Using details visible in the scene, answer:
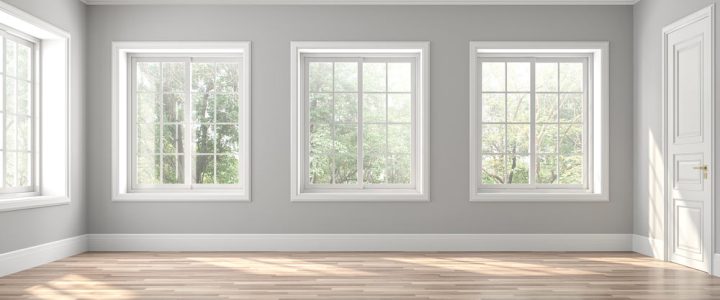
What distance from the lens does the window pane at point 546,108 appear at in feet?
23.3

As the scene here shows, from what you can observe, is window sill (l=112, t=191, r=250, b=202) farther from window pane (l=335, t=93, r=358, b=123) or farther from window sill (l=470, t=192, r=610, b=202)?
window sill (l=470, t=192, r=610, b=202)

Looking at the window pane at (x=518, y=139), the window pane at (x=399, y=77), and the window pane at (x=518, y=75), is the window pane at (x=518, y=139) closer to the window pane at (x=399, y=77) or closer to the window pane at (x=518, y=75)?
the window pane at (x=518, y=75)

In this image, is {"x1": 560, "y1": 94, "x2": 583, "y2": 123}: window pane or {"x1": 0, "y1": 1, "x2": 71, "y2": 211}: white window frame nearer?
{"x1": 0, "y1": 1, "x2": 71, "y2": 211}: white window frame

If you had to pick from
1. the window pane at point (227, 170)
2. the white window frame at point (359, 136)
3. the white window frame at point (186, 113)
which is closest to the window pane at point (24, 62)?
the white window frame at point (186, 113)

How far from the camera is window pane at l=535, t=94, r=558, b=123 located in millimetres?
7090

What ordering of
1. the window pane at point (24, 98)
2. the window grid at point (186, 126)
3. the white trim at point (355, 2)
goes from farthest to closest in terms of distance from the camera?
the window grid at point (186, 126), the white trim at point (355, 2), the window pane at point (24, 98)

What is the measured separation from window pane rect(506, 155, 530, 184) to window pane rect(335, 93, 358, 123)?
1.84 meters

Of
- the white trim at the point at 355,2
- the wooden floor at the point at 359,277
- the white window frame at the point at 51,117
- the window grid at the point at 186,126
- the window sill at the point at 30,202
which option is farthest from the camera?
the window grid at the point at 186,126

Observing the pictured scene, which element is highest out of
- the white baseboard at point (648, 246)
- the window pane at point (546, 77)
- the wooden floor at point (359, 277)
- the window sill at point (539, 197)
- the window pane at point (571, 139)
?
the window pane at point (546, 77)

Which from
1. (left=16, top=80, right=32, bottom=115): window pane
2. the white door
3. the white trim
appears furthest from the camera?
the white trim

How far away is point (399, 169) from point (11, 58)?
4071 millimetres

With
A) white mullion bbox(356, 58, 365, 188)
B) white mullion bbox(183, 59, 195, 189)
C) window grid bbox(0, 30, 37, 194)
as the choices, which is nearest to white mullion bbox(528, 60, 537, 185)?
white mullion bbox(356, 58, 365, 188)

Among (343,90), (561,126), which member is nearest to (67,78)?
(343,90)

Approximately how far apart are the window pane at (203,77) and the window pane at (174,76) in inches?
5.2
